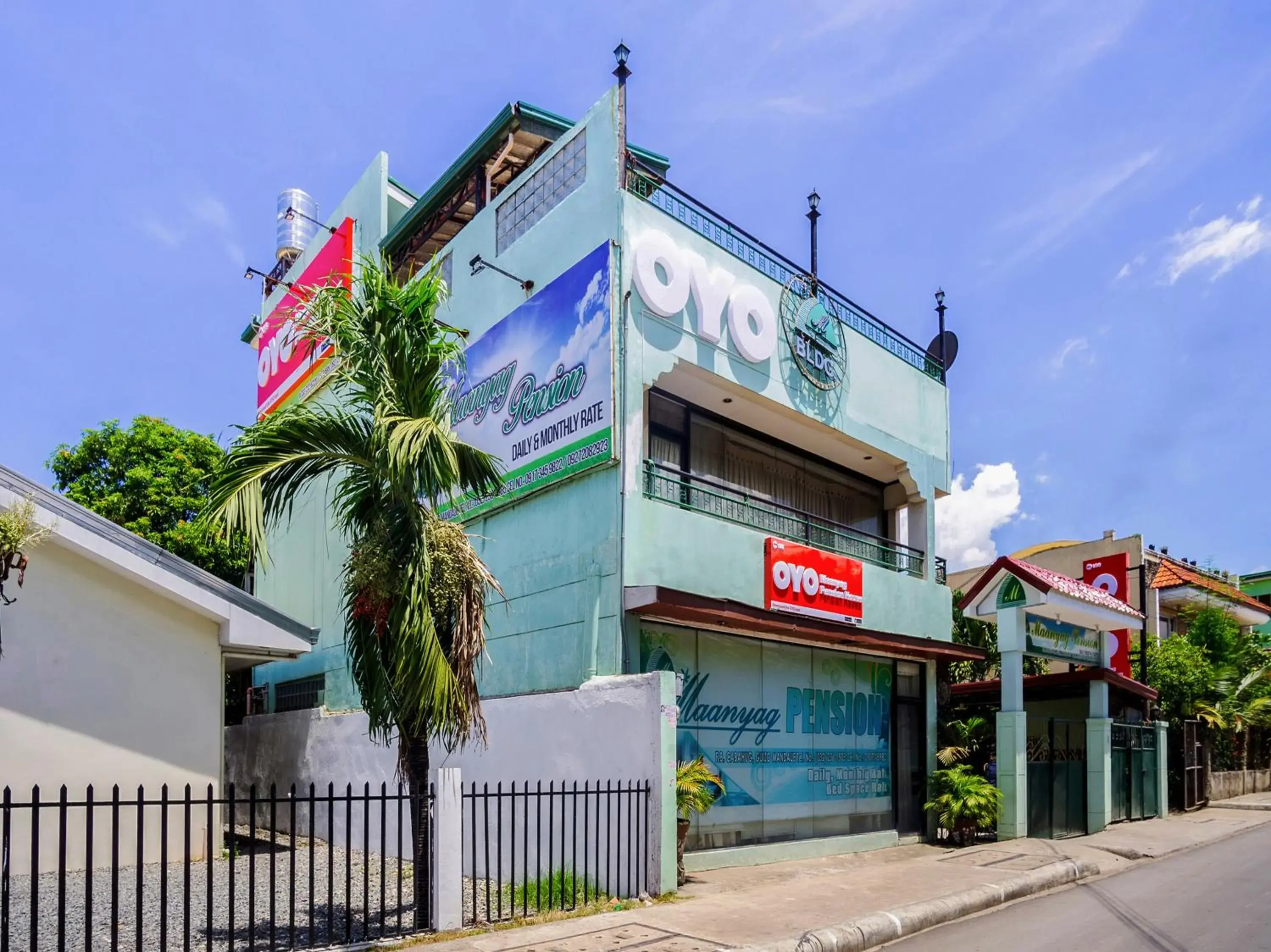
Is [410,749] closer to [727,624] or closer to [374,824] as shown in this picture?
[727,624]

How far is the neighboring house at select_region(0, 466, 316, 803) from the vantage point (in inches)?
513

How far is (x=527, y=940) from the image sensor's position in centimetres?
883

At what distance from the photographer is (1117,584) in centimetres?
2392

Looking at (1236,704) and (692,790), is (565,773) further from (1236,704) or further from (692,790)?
(1236,704)

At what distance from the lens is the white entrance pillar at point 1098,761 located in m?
18.5

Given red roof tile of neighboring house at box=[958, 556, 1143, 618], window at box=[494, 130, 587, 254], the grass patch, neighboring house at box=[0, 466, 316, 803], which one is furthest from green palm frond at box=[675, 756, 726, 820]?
window at box=[494, 130, 587, 254]

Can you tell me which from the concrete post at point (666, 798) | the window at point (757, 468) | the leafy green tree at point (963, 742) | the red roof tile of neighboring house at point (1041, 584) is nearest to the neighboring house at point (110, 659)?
the window at point (757, 468)

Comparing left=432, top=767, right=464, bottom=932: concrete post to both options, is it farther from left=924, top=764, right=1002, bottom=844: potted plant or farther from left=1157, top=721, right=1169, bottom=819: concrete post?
left=1157, top=721, right=1169, bottom=819: concrete post

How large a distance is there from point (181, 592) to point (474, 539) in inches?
167

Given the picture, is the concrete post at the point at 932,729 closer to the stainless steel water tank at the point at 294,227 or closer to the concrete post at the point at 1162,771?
the concrete post at the point at 1162,771

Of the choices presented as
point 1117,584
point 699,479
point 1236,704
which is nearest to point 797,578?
point 699,479

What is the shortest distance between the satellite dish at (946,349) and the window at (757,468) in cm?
279

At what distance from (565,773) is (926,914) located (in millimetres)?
4221

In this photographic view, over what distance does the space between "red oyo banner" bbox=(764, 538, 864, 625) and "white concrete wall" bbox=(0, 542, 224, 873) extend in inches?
315
